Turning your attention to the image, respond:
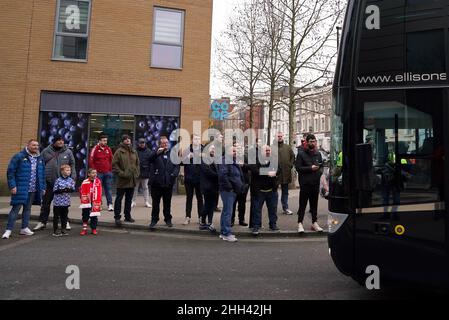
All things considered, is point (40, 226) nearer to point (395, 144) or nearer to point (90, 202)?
point (90, 202)

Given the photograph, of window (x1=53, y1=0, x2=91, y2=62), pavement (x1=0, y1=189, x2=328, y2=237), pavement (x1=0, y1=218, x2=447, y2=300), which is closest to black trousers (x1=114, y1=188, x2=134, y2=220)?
pavement (x1=0, y1=189, x2=328, y2=237)

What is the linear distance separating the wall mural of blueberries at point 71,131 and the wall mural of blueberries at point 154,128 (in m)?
1.88

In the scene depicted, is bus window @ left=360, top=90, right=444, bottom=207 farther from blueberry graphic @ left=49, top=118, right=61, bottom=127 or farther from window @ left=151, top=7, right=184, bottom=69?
blueberry graphic @ left=49, top=118, right=61, bottom=127

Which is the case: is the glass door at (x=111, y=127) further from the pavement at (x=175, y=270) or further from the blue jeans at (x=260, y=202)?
the blue jeans at (x=260, y=202)

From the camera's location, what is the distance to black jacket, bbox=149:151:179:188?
26.3ft

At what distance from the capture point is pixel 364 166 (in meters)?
3.71

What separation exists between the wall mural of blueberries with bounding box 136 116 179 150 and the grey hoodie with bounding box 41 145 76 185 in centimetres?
521

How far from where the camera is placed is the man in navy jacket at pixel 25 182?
7.26 m

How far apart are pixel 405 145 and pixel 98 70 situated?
11760 millimetres

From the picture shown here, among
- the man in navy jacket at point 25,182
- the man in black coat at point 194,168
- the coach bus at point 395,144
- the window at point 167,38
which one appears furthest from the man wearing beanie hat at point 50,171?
the window at point 167,38

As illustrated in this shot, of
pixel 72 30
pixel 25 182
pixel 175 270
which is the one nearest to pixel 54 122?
pixel 72 30

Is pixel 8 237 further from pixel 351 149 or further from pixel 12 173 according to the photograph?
pixel 351 149

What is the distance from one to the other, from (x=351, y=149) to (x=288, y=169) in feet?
18.2

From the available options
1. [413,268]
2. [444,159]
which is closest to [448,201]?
[444,159]
